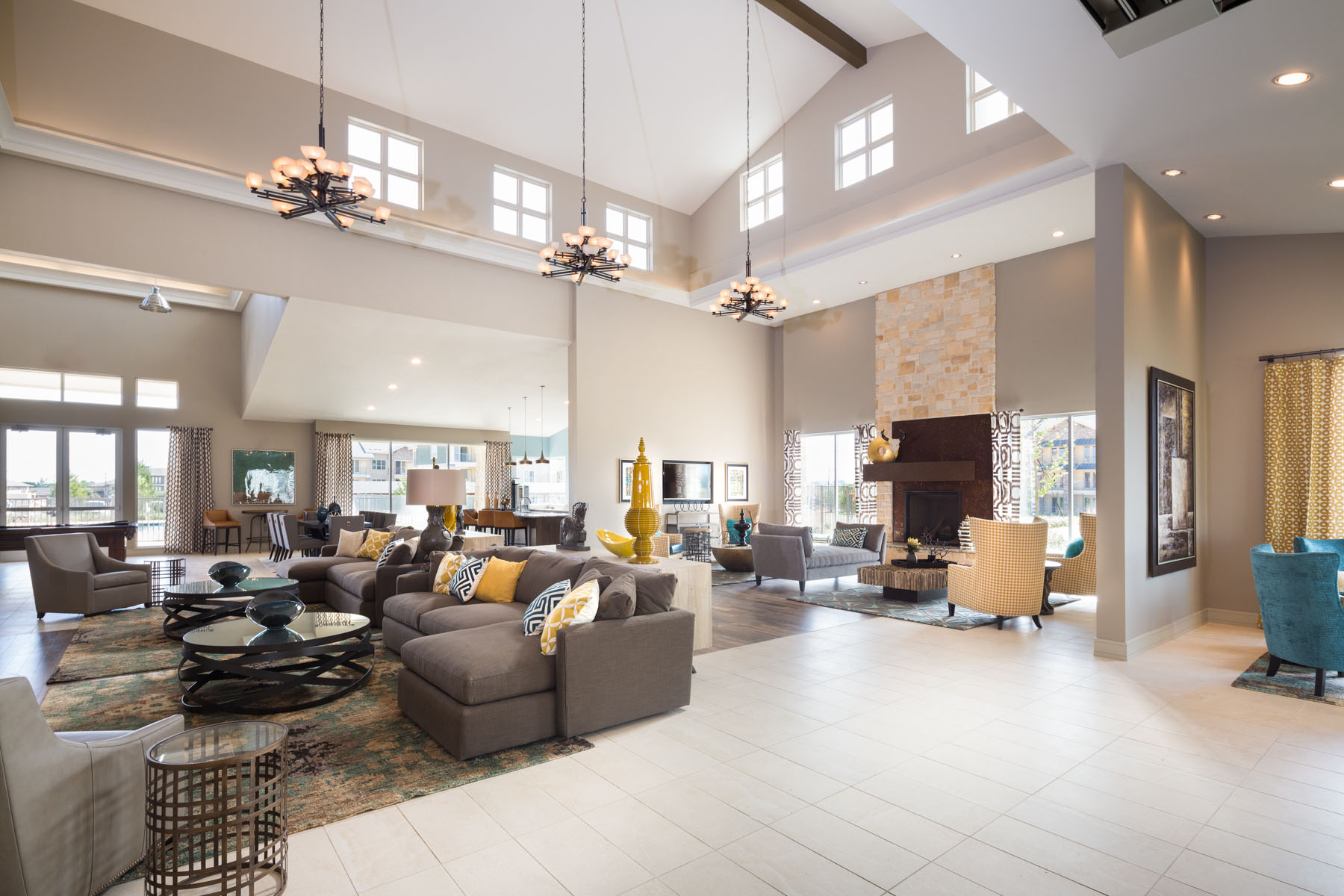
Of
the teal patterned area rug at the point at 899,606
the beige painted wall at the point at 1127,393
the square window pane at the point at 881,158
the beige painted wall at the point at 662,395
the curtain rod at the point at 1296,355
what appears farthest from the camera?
the beige painted wall at the point at 662,395

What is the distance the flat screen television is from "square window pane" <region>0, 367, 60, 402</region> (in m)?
11.2

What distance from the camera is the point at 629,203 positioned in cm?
1129

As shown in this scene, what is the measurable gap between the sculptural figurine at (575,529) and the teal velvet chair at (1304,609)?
7674 mm

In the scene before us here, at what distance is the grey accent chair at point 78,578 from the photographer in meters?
6.41

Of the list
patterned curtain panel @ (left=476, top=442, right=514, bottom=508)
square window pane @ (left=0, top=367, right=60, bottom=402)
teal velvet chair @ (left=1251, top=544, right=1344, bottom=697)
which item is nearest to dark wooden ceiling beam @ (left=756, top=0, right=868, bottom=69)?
teal velvet chair @ (left=1251, top=544, right=1344, bottom=697)

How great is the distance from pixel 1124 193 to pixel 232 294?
536 inches

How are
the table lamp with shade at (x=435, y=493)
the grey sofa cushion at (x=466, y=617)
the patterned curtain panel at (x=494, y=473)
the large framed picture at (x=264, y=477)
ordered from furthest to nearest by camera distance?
the patterned curtain panel at (x=494, y=473) < the large framed picture at (x=264, y=477) < the table lamp with shade at (x=435, y=493) < the grey sofa cushion at (x=466, y=617)

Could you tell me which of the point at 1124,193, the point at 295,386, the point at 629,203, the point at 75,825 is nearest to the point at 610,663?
the point at 75,825

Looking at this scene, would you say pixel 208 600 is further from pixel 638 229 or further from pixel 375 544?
pixel 638 229

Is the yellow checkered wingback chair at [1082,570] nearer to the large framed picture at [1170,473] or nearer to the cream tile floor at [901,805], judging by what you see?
the large framed picture at [1170,473]

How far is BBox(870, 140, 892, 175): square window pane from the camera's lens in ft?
29.9

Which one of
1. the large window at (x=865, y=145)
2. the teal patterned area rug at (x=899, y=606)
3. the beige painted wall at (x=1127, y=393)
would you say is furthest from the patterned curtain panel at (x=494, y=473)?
the beige painted wall at (x=1127, y=393)

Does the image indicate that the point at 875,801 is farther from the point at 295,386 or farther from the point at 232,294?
the point at 232,294

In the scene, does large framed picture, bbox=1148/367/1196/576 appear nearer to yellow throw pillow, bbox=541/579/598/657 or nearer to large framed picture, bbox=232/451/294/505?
yellow throw pillow, bbox=541/579/598/657
